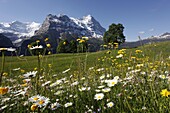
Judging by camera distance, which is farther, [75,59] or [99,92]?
[75,59]

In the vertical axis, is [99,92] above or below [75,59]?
below

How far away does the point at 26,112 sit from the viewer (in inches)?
119

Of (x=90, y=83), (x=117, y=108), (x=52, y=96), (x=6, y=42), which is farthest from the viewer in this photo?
(x=6, y=42)

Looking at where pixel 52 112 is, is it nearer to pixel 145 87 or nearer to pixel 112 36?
pixel 145 87

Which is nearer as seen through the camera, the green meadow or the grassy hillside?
the green meadow

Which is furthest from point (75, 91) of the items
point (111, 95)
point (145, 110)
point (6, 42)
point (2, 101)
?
point (6, 42)

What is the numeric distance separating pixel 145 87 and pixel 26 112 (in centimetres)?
145

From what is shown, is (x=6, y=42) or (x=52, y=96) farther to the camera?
(x=6, y=42)

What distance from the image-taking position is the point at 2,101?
10.6 ft

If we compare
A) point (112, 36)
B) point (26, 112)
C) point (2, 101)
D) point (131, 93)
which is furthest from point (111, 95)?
point (112, 36)

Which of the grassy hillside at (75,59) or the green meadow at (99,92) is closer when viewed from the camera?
the green meadow at (99,92)

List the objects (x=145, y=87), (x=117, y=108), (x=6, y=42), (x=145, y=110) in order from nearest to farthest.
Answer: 1. (x=145, y=110)
2. (x=117, y=108)
3. (x=145, y=87)
4. (x=6, y=42)

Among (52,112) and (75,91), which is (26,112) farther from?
(75,91)

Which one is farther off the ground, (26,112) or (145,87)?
(145,87)
